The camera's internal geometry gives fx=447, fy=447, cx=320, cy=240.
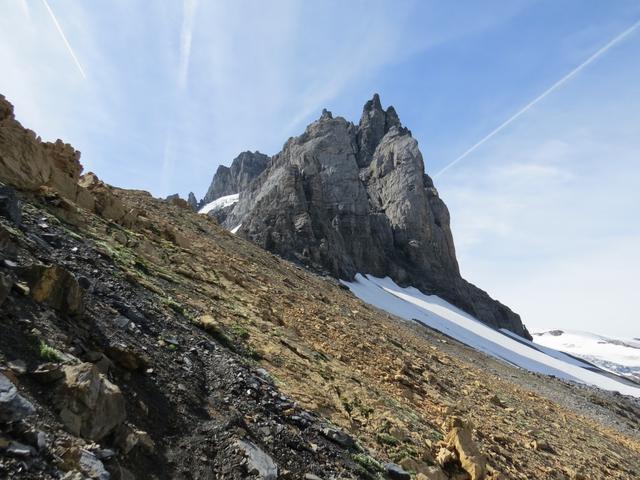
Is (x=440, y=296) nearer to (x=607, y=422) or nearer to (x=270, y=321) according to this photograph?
(x=607, y=422)

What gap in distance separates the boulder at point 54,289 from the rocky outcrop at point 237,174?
516ft

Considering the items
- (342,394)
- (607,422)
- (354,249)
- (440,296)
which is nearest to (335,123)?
(354,249)

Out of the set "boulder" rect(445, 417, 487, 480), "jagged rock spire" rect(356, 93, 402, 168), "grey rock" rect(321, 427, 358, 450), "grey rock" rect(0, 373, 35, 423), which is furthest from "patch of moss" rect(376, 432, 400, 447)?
"jagged rock spire" rect(356, 93, 402, 168)

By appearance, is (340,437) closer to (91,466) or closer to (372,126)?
(91,466)

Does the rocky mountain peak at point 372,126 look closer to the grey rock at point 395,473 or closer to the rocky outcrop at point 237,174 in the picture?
the rocky outcrop at point 237,174

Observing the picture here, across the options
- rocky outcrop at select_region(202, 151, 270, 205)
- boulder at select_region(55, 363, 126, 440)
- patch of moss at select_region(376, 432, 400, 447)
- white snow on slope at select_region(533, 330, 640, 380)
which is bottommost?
patch of moss at select_region(376, 432, 400, 447)

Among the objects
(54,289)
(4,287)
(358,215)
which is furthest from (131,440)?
(358,215)

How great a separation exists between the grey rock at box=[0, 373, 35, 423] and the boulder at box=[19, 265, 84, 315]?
9.03 ft

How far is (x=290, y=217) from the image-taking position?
76688 millimetres

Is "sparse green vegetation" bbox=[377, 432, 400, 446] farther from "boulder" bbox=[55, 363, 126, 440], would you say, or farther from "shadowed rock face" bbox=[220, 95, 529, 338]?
"shadowed rock face" bbox=[220, 95, 529, 338]

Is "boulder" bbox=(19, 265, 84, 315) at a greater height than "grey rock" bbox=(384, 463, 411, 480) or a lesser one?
greater

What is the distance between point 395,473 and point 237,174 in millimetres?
169245

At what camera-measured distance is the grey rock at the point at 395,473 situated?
9019 mm

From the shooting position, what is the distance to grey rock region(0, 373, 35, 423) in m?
5.02
